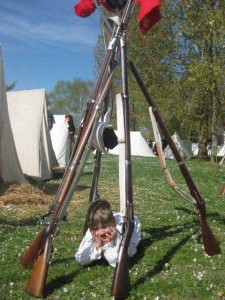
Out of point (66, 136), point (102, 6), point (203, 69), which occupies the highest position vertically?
point (203, 69)

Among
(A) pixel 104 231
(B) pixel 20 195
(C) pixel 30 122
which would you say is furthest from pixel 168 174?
(C) pixel 30 122

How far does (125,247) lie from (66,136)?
57.7ft

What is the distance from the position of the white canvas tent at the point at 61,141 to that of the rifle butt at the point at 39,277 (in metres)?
16.3

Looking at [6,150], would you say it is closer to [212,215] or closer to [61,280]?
[212,215]

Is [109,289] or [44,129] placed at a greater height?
[44,129]

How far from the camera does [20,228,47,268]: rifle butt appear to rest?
14.9ft

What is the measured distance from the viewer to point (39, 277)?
4227 millimetres

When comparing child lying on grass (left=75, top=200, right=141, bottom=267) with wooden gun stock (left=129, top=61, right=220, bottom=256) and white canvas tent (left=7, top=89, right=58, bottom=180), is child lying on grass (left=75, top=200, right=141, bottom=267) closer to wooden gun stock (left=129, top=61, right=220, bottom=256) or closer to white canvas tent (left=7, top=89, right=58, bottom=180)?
wooden gun stock (left=129, top=61, right=220, bottom=256)

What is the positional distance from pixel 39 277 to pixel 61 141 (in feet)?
56.7

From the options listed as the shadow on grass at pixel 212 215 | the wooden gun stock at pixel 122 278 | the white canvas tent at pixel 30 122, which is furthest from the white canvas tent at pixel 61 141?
the wooden gun stock at pixel 122 278

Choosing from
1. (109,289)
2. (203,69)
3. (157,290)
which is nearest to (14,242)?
(109,289)

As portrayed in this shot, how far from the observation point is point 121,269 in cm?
424

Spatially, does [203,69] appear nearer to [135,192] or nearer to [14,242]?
[135,192]

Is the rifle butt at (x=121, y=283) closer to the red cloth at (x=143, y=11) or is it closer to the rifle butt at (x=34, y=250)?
the rifle butt at (x=34, y=250)
